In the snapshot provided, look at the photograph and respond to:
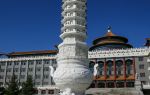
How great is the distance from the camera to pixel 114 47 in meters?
79.8

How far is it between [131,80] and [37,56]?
3203 centimetres

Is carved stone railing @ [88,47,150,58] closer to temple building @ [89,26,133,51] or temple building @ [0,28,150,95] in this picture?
temple building @ [0,28,150,95]

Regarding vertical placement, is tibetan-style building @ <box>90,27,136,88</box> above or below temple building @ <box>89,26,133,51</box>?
below

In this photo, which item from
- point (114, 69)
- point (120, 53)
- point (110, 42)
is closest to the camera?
point (114, 69)

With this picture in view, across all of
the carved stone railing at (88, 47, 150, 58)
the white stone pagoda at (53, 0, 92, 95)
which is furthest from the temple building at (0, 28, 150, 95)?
the white stone pagoda at (53, 0, 92, 95)

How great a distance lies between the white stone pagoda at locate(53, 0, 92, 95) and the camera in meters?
33.5

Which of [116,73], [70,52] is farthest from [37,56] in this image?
[70,52]

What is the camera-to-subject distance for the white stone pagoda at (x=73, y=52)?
33531 millimetres

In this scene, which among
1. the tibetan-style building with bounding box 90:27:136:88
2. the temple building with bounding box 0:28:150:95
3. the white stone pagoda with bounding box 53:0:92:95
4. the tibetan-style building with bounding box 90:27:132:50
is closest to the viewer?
the white stone pagoda with bounding box 53:0:92:95

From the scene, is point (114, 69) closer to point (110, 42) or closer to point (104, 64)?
point (104, 64)

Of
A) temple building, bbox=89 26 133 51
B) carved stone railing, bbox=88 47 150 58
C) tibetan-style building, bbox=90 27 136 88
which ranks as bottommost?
tibetan-style building, bbox=90 27 136 88

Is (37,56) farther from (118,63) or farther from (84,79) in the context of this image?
(84,79)

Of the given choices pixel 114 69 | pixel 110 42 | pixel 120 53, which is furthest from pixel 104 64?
pixel 110 42

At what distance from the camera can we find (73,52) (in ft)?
116
